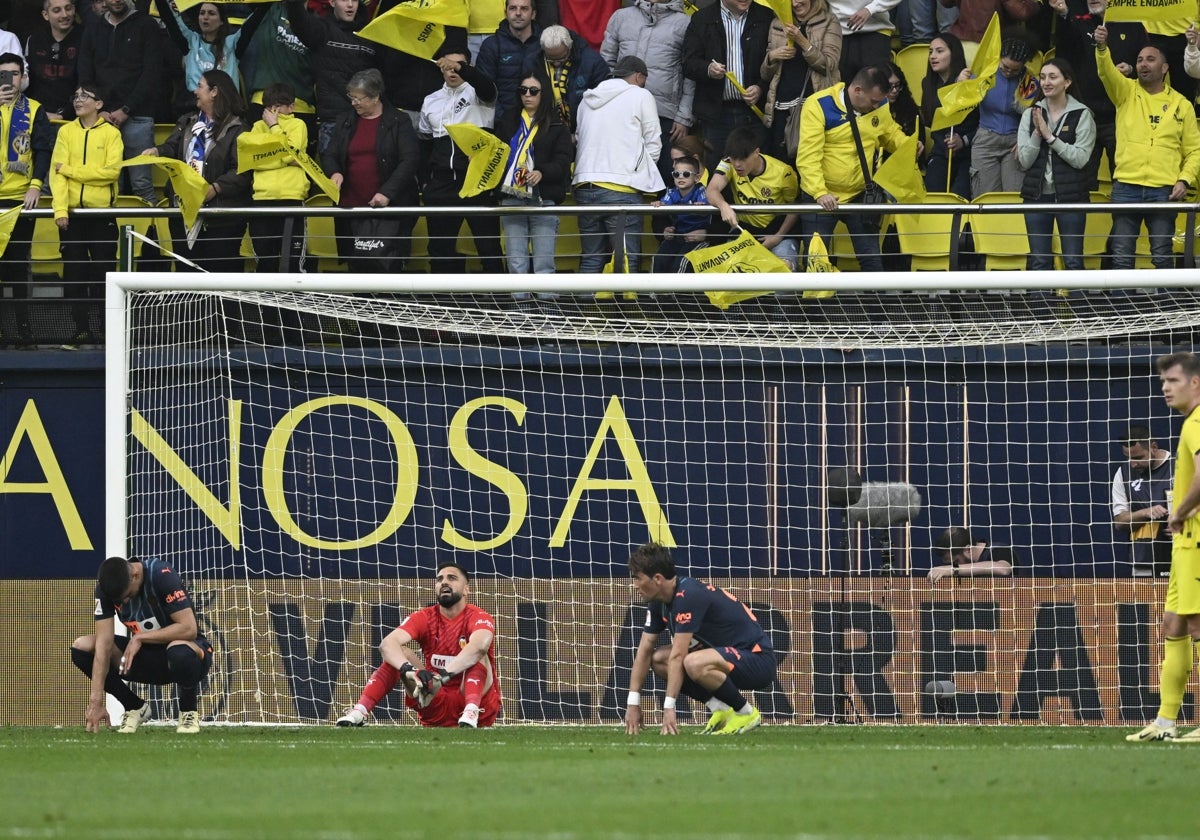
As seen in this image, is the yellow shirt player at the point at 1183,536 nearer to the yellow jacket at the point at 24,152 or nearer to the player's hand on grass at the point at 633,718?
the player's hand on grass at the point at 633,718

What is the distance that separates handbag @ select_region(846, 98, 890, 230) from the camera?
12234 millimetres

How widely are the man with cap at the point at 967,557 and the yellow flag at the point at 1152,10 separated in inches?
154

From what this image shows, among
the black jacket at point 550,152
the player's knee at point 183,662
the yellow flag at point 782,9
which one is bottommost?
the player's knee at point 183,662

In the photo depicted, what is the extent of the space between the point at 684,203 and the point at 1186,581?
5437 mm

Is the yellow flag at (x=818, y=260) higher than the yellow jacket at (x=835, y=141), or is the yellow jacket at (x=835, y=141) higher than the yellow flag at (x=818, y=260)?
the yellow jacket at (x=835, y=141)

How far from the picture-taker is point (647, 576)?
9.37m

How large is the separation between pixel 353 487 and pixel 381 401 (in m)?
0.64

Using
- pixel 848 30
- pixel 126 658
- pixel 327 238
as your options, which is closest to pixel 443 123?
pixel 327 238

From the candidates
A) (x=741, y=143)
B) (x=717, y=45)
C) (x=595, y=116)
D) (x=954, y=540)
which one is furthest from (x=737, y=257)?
(x=954, y=540)

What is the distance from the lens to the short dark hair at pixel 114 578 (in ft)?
30.9

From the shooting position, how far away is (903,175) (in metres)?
12.3

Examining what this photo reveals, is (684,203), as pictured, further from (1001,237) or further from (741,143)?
(1001,237)

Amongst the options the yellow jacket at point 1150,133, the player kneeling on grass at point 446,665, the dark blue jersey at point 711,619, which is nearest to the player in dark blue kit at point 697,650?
the dark blue jersey at point 711,619

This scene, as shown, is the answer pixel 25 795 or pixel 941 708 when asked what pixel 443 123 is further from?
pixel 25 795
